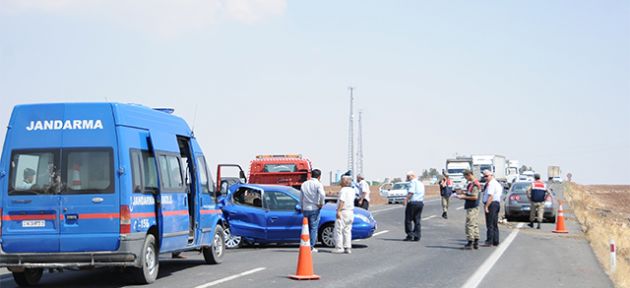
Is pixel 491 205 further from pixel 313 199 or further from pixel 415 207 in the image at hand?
pixel 313 199

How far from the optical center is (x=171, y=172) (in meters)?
14.6

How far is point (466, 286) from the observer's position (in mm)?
13336

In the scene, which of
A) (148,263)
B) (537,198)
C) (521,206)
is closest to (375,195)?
(521,206)

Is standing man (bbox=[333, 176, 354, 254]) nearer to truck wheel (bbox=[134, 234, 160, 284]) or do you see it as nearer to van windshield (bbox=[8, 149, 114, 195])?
truck wheel (bbox=[134, 234, 160, 284])

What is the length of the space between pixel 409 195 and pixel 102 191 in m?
11.3

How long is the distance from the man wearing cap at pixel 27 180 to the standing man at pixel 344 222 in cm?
767

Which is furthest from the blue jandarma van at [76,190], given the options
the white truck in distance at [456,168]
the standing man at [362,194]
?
the white truck in distance at [456,168]

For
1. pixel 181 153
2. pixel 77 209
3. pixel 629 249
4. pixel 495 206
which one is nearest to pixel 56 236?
pixel 77 209

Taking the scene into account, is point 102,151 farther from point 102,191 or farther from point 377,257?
point 377,257

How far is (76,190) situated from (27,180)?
2.45ft

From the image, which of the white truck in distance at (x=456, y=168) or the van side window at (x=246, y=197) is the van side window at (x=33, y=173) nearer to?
the van side window at (x=246, y=197)

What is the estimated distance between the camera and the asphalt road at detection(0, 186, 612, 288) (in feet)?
45.4

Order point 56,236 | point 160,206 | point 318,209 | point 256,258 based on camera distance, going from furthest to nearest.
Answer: point 318,209 < point 256,258 < point 160,206 < point 56,236

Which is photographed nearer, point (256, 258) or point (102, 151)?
point (102, 151)
